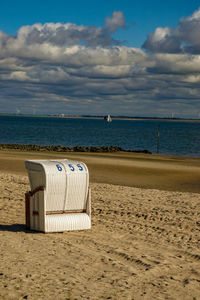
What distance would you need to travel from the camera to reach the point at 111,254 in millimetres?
7906

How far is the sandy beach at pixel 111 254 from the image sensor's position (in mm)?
6145

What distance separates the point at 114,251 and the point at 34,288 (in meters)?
2.40

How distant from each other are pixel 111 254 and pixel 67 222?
65.9 inches

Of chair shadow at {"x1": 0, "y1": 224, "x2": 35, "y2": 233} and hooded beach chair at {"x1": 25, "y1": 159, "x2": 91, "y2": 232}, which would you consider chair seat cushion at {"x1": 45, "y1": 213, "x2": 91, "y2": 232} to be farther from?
chair shadow at {"x1": 0, "y1": 224, "x2": 35, "y2": 233}

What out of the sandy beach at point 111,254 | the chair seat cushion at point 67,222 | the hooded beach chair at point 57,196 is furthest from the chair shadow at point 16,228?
the chair seat cushion at point 67,222

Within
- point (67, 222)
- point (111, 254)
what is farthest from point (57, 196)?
point (111, 254)

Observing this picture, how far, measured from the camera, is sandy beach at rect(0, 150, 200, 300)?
20.2ft

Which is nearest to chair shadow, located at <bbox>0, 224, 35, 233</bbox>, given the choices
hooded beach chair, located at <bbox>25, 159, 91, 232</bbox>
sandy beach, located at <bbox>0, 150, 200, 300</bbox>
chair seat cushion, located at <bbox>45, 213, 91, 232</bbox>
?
sandy beach, located at <bbox>0, 150, 200, 300</bbox>

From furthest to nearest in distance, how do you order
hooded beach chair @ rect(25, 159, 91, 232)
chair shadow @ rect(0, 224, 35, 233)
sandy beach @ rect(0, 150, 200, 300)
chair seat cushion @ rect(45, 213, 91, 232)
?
chair shadow @ rect(0, 224, 35, 233)
chair seat cushion @ rect(45, 213, 91, 232)
hooded beach chair @ rect(25, 159, 91, 232)
sandy beach @ rect(0, 150, 200, 300)

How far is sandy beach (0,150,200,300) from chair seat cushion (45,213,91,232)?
6.1 inches

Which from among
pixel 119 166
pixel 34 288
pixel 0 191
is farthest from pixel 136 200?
pixel 119 166

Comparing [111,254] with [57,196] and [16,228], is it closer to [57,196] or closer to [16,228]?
[57,196]

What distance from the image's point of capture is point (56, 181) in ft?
28.9

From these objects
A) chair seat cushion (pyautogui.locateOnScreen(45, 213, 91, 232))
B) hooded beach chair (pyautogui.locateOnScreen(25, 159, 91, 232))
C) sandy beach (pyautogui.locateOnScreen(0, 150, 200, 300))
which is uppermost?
hooded beach chair (pyautogui.locateOnScreen(25, 159, 91, 232))
